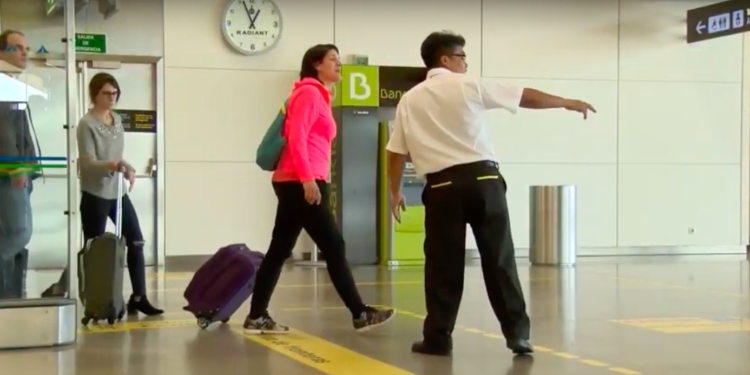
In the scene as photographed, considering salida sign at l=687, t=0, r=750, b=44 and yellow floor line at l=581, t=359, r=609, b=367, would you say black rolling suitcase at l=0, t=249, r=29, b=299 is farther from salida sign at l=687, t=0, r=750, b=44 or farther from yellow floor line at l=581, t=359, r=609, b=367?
salida sign at l=687, t=0, r=750, b=44

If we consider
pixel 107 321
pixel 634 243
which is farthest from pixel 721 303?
pixel 634 243

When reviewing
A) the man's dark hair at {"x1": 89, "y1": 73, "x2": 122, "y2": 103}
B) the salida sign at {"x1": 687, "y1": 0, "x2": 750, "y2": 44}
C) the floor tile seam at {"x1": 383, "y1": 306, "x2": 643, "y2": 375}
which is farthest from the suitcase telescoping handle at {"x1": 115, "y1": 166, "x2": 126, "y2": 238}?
the salida sign at {"x1": 687, "y1": 0, "x2": 750, "y2": 44}

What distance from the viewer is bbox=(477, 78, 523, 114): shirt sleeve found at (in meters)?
5.38

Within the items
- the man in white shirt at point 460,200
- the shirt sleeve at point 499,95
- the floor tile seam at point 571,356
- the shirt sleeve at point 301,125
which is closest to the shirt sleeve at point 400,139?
the man in white shirt at point 460,200

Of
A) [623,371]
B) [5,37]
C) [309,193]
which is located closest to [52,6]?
[5,37]

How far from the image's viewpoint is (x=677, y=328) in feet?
22.2

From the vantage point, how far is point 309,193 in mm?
6051

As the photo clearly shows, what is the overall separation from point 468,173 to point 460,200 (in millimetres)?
143

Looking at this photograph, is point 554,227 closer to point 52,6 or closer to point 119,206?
point 119,206

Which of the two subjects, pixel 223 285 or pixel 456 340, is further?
pixel 223 285

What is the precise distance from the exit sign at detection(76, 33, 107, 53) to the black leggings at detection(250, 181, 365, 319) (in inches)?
269

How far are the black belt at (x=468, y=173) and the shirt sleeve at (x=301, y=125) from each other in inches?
36.0

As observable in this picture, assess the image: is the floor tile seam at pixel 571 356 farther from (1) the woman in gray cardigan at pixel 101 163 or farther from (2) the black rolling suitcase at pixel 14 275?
(2) the black rolling suitcase at pixel 14 275

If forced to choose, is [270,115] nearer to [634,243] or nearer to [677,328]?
[634,243]
